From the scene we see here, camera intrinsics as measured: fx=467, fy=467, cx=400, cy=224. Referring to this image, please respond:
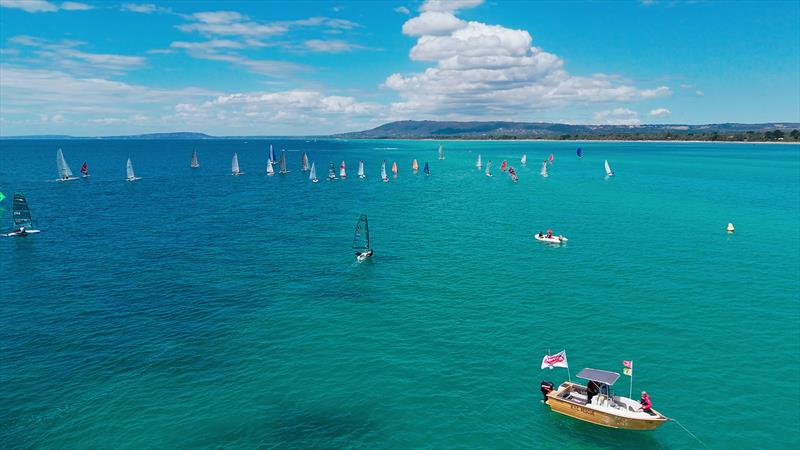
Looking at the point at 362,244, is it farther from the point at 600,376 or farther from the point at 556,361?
the point at 600,376

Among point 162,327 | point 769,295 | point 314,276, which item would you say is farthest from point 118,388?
point 769,295

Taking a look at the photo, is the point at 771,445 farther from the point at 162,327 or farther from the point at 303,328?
the point at 162,327

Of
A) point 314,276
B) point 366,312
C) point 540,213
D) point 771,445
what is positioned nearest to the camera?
point 771,445

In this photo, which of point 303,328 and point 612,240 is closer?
point 303,328

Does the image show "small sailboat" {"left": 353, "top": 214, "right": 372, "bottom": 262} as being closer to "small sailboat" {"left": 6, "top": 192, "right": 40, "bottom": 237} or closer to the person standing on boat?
the person standing on boat

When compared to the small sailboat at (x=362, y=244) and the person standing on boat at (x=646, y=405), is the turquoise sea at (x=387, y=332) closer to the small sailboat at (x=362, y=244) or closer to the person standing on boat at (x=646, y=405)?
the small sailboat at (x=362, y=244)

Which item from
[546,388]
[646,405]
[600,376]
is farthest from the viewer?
[546,388]

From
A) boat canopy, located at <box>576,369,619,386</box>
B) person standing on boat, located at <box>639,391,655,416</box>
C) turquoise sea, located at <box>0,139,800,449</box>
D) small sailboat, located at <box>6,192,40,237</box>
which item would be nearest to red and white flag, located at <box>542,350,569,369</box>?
boat canopy, located at <box>576,369,619,386</box>

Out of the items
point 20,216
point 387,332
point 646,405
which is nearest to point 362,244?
point 387,332
